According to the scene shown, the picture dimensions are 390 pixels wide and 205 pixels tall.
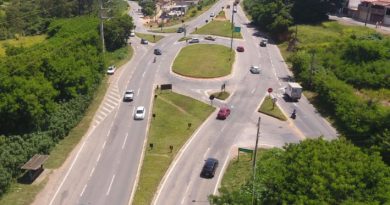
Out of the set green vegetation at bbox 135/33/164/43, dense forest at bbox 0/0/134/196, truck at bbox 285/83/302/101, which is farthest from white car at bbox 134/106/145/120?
green vegetation at bbox 135/33/164/43

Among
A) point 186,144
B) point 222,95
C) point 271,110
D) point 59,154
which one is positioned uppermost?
point 222,95

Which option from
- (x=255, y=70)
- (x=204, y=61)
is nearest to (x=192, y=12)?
(x=204, y=61)

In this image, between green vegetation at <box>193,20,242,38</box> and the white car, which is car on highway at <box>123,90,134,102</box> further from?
green vegetation at <box>193,20,242,38</box>

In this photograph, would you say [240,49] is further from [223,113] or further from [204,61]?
[223,113]

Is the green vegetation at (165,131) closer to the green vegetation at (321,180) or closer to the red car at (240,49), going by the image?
the green vegetation at (321,180)

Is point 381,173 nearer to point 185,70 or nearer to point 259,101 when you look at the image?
point 259,101

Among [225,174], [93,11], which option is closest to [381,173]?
[225,174]
